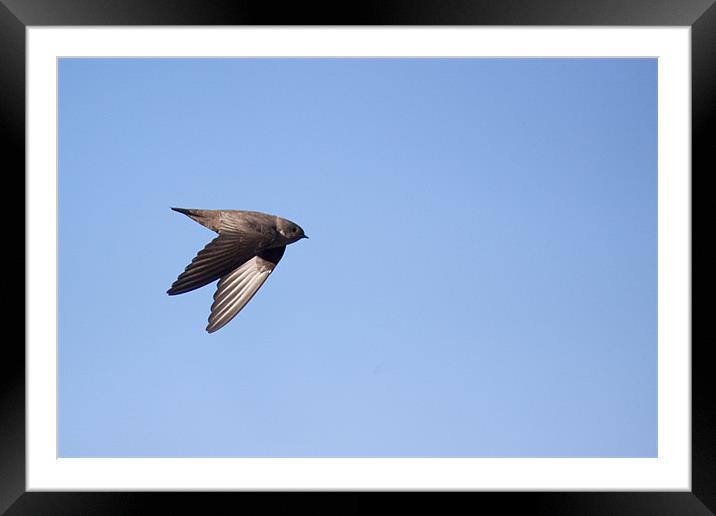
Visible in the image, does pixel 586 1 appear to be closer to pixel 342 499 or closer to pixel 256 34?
pixel 256 34

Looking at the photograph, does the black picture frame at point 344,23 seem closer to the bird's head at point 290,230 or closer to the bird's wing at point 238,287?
the bird's wing at point 238,287

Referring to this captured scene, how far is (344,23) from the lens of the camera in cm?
148

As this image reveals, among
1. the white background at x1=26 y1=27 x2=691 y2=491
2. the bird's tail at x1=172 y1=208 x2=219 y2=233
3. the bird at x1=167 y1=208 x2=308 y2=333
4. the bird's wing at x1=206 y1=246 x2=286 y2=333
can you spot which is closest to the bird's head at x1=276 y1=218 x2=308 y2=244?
the bird at x1=167 y1=208 x2=308 y2=333

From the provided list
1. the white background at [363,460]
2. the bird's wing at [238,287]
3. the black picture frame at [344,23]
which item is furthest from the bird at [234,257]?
the black picture frame at [344,23]

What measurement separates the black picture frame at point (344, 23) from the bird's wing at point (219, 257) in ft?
1.58

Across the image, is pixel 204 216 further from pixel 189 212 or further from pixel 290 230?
pixel 290 230

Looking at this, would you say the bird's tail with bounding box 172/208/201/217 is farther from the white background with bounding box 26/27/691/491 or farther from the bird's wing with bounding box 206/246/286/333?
the white background with bounding box 26/27/691/491

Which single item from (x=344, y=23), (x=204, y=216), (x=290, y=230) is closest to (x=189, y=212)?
(x=204, y=216)

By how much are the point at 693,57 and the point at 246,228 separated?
1328 mm

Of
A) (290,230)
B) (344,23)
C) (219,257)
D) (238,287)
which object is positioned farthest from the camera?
(290,230)

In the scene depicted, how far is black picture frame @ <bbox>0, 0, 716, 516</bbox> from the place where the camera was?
1.47 m

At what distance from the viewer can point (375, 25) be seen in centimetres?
148

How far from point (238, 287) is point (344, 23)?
0.98 m

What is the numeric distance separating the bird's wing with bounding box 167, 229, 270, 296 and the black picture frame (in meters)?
0.48
